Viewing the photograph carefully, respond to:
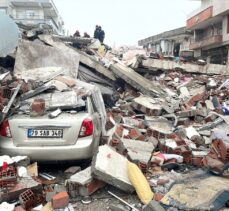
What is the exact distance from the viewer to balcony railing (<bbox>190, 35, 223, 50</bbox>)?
3475 centimetres

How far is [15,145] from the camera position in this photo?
5574 millimetres

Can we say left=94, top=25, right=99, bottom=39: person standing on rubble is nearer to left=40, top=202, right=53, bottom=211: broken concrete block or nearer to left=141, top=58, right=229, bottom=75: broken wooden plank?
left=141, top=58, right=229, bottom=75: broken wooden plank

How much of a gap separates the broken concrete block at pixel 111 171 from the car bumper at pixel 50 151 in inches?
13.1

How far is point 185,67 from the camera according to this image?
58.7 ft

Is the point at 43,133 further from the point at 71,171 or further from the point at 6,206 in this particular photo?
the point at 6,206

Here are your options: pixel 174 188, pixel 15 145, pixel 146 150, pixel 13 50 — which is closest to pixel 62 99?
pixel 15 145

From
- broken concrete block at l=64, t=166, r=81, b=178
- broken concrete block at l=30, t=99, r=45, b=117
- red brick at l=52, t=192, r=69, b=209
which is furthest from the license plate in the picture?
red brick at l=52, t=192, r=69, b=209

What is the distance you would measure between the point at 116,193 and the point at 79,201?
1.77ft

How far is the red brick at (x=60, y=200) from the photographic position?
446 cm

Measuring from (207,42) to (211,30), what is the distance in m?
2.93

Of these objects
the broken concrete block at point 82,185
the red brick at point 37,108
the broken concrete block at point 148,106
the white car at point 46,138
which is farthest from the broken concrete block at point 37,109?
the broken concrete block at point 148,106

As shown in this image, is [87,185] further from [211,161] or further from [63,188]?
[211,161]

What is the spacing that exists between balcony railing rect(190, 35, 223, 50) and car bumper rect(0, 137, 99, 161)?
103 ft

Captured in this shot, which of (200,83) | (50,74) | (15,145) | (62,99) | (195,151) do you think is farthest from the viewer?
(200,83)
